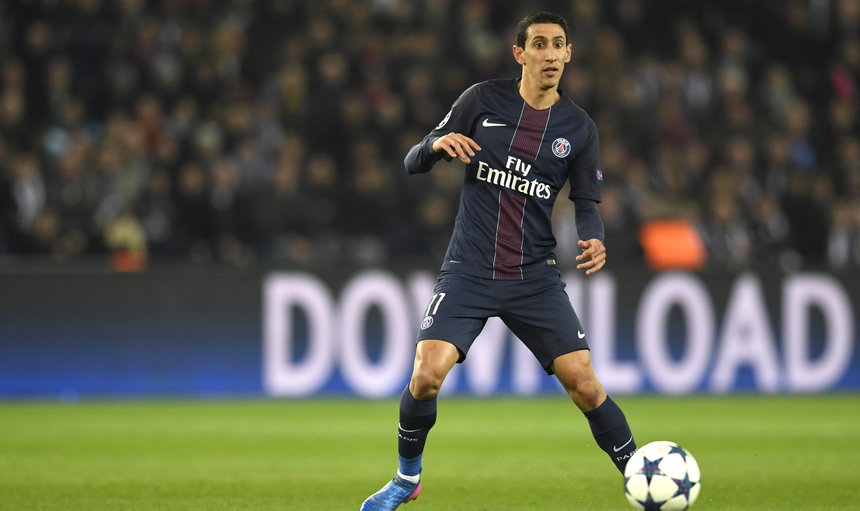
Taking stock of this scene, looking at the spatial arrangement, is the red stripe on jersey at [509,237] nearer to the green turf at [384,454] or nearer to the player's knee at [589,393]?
the player's knee at [589,393]

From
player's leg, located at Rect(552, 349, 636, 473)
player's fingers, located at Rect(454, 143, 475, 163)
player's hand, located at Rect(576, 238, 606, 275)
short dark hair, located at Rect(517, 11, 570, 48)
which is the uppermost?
short dark hair, located at Rect(517, 11, 570, 48)

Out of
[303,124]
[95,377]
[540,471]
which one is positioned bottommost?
[95,377]

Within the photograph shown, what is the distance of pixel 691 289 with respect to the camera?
1409cm

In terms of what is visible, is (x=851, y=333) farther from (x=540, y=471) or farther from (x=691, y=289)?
(x=540, y=471)

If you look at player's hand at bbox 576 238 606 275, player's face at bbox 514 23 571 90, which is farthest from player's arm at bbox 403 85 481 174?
player's hand at bbox 576 238 606 275

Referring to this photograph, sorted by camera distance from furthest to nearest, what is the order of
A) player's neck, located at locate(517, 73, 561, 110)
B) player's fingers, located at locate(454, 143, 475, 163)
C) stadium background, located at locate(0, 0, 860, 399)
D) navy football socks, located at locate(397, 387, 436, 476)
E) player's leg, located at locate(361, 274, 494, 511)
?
stadium background, located at locate(0, 0, 860, 399) < player's neck, located at locate(517, 73, 561, 110) < navy football socks, located at locate(397, 387, 436, 476) < player's leg, located at locate(361, 274, 494, 511) < player's fingers, located at locate(454, 143, 475, 163)

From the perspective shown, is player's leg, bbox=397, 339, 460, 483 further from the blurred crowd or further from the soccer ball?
the blurred crowd

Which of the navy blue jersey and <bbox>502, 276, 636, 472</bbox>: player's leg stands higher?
the navy blue jersey

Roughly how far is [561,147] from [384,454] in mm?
3815

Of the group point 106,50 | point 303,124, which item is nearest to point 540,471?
point 303,124

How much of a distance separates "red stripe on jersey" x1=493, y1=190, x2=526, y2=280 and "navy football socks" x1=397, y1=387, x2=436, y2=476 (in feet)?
Answer: 2.24

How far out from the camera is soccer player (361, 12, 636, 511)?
20.2ft

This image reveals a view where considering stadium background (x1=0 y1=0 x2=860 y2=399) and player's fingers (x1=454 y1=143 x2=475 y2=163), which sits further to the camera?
stadium background (x1=0 y1=0 x2=860 y2=399)

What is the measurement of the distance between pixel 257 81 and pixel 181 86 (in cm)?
111
